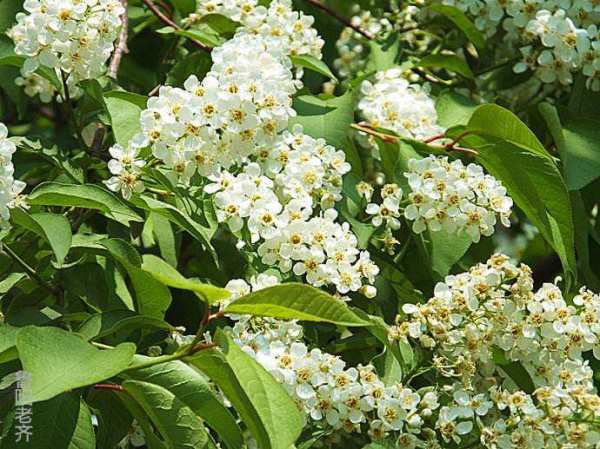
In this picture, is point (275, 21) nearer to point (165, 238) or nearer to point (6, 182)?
point (165, 238)

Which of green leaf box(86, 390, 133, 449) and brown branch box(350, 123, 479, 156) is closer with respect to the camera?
green leaf box(86, 390, 133, 449)

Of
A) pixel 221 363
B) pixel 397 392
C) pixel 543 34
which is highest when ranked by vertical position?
pixel 543 34

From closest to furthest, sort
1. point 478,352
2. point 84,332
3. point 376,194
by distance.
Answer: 1. point 84,332
2. point 478,352
3. point 376,194

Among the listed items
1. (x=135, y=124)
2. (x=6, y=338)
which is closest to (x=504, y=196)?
(x=135, y=124)

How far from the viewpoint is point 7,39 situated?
1.96 meters

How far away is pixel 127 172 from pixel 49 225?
0.20 metres

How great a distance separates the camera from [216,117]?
166 centimetres

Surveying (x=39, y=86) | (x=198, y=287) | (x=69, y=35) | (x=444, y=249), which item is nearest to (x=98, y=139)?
(x=39, y=86)

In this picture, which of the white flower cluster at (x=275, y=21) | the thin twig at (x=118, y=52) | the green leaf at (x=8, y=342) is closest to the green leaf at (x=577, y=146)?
the white flower cluster at (x=275, y=21)

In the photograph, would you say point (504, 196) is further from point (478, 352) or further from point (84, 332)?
point (84, 332)

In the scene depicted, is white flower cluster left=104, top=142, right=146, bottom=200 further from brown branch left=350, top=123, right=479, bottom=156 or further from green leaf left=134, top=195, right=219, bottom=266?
brown branch left=350, top=123, right=479, bottom=156

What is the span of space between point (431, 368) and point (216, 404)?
39cm

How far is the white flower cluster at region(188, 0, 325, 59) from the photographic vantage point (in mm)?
2121
